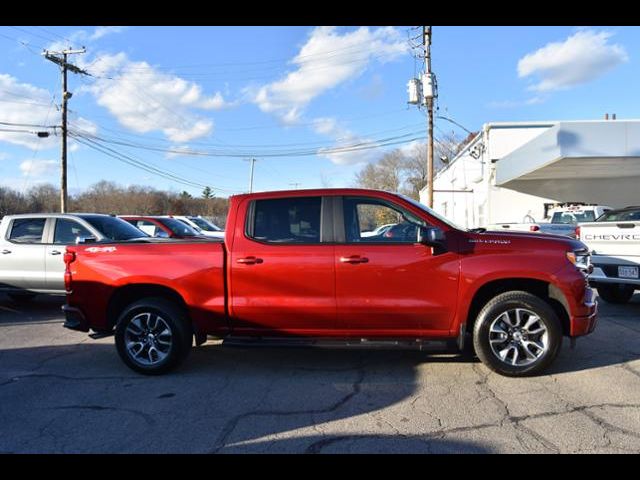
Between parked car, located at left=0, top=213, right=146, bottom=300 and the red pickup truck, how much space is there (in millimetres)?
3625

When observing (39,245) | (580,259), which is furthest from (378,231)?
(39,245)

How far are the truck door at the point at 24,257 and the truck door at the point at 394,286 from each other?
20.6 ft

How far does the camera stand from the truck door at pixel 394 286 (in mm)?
4730

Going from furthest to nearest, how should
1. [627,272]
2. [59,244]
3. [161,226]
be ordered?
[161,226] < [59,244] < [627,272]

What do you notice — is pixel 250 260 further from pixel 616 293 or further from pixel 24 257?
pixel 616 293

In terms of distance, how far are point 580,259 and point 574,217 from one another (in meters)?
13.3

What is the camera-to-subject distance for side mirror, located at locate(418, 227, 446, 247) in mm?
4531

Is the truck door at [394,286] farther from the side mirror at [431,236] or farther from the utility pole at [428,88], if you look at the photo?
the utility pole at [428,88]

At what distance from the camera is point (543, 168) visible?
21984 millimetres

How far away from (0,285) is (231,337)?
19.8 feet

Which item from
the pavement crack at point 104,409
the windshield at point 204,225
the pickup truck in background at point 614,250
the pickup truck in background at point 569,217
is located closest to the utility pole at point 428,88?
the pickup truck in background at point 569,217

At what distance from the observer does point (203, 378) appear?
4.97 meters
